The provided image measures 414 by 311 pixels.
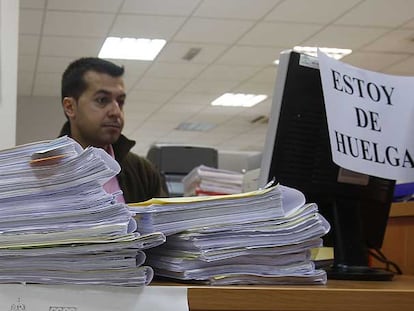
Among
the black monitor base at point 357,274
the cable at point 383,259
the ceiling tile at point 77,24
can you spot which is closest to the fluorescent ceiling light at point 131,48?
the ceiling tile at point 77,24

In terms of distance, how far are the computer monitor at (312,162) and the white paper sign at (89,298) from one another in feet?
1.44

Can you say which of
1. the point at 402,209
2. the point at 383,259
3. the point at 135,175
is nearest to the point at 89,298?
the point at 383,259

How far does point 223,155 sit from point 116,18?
164 cm

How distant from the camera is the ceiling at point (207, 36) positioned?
172 inches

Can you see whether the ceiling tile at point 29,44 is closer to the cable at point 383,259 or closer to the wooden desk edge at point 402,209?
the wooden desk edge at point 402,209

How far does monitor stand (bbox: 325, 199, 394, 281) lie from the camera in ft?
3.32

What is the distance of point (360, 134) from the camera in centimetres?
85

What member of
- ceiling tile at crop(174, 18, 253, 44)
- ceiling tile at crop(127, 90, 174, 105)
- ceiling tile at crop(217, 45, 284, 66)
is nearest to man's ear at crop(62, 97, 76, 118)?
ceiling tile at crop(174, 18, 253, 44)

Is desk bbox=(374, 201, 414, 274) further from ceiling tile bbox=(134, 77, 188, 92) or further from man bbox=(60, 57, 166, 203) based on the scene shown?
ceiling tile bbox=(134, 77, 188, 92)

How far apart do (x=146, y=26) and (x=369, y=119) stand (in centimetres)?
405

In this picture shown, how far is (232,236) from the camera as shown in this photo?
2.24 ft

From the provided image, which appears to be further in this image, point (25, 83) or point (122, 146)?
point (25, 83)

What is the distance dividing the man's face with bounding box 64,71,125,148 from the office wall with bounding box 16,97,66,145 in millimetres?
4607

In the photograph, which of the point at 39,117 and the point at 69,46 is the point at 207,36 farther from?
the point at 39,117
